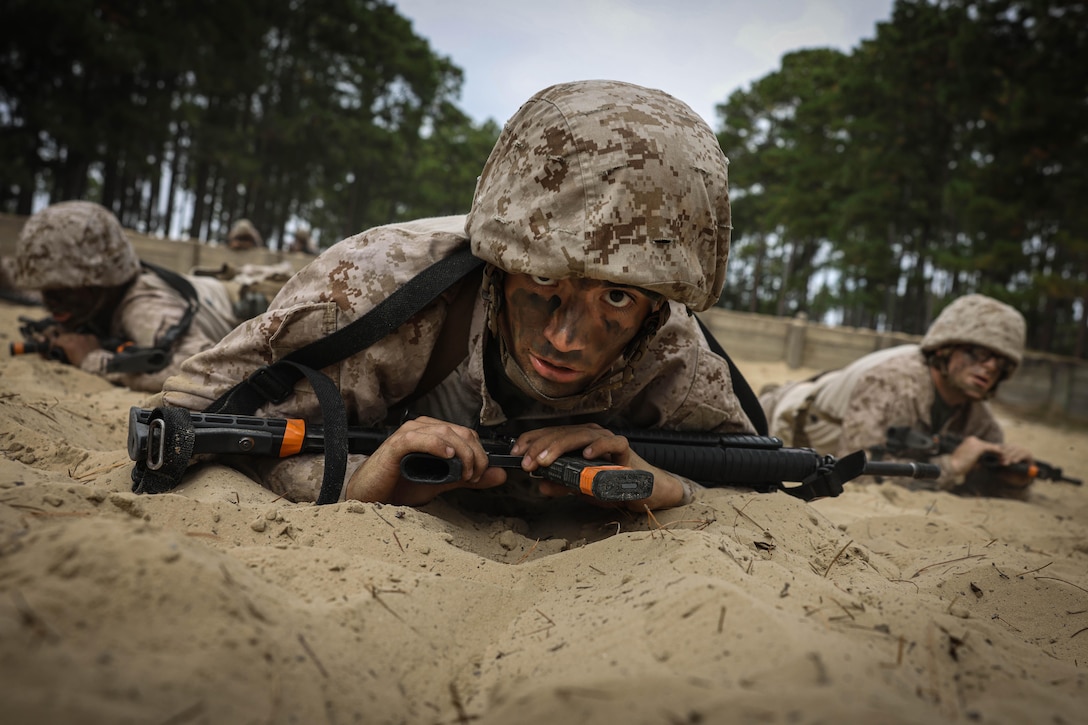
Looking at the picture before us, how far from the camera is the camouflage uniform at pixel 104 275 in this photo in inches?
214

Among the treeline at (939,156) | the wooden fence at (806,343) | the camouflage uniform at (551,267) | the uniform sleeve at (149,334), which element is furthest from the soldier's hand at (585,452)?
the treeline at (939,156)

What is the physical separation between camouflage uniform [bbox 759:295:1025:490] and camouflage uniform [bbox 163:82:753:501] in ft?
10.1

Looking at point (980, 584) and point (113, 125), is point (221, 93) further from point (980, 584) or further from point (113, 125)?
point (980, 584)

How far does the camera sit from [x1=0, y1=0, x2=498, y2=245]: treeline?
15195mm

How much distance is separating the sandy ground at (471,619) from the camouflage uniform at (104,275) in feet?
10.7

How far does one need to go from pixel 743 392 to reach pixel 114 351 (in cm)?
481

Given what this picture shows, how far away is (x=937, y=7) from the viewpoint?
704 inches

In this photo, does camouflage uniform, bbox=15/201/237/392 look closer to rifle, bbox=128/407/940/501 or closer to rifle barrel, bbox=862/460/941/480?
rifle, bbox=128/407/940/501

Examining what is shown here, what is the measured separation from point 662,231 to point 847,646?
46.6 inches

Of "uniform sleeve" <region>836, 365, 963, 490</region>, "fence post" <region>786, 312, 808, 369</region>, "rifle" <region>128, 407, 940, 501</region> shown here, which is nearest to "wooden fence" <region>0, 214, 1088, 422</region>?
"fence post" <region>786, 312, 808, 369</region>

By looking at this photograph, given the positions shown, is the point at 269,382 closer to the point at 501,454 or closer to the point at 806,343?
the point at 501,454

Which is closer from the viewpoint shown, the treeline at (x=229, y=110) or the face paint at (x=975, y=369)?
the face paint at (x=975, y=369)

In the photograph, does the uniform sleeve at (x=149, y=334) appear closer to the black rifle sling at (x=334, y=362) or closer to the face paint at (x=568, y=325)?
the black rifle sling at (x=334, y=362)

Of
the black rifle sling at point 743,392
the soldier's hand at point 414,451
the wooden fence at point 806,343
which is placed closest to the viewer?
the soldier's hand at point 414,451
